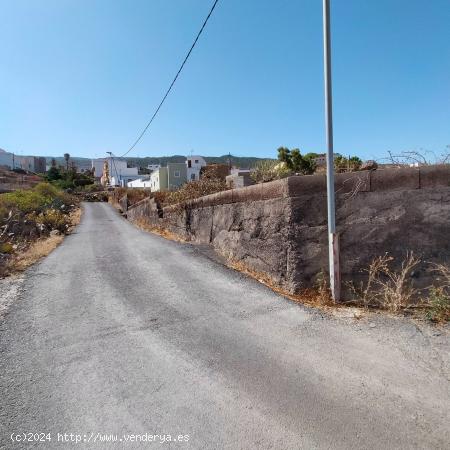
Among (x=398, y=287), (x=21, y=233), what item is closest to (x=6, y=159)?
(x=21, y=233)

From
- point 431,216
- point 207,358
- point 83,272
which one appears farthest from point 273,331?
point 83,272

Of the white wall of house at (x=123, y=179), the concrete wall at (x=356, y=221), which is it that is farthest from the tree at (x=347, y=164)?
the white wall of house at (x=123, y=179)

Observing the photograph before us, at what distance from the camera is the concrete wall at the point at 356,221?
16.0ft

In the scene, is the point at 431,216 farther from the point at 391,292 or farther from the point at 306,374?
the point at 306,374

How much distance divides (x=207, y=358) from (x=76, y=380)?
118cm

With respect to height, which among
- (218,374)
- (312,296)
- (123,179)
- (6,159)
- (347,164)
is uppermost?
(6,159)

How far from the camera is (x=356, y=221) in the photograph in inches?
203

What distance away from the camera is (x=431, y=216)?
16.0 feet

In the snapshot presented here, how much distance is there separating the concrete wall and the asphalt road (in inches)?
27.2

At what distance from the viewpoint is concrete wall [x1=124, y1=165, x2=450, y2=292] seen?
4.89 meters

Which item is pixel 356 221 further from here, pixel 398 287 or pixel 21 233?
pixel 21 233

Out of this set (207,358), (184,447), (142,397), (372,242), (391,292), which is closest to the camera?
(184,447)

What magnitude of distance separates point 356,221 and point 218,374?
9.44ft

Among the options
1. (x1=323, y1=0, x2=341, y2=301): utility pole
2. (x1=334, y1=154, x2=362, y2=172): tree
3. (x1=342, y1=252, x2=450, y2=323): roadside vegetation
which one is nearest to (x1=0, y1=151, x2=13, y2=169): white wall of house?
(x1=334, y1=154, x2=362, y2=172): tree
